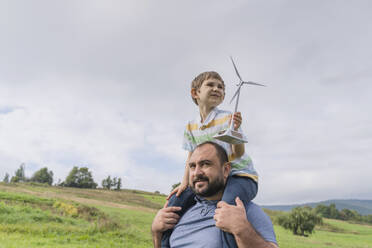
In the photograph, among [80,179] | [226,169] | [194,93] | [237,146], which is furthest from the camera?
[80,179]

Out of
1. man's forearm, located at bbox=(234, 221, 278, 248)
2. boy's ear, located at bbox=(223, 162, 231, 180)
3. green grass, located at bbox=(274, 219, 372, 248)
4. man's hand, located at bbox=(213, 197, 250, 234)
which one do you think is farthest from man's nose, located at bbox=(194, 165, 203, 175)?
green grass, located at bbox=(274, 219, 372, 248)

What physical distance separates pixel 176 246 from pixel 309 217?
5719 centimetres

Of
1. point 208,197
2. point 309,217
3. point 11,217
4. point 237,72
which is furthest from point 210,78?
point 309,217

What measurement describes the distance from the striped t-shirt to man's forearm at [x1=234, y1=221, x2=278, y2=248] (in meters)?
0.70

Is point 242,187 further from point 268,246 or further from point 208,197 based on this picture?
point 268,246

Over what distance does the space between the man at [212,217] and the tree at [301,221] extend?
55818 millimetres

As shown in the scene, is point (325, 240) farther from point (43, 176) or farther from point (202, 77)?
point (43, 176)

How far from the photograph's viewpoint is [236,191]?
3035mm

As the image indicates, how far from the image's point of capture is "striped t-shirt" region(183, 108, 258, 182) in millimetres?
3318

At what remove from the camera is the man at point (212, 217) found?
269 cm

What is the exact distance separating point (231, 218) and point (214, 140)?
120 cm

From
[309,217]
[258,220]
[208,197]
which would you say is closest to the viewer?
[258,220]

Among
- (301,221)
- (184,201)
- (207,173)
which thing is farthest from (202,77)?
(301,221)

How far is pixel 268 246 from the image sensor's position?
2.70 metres
